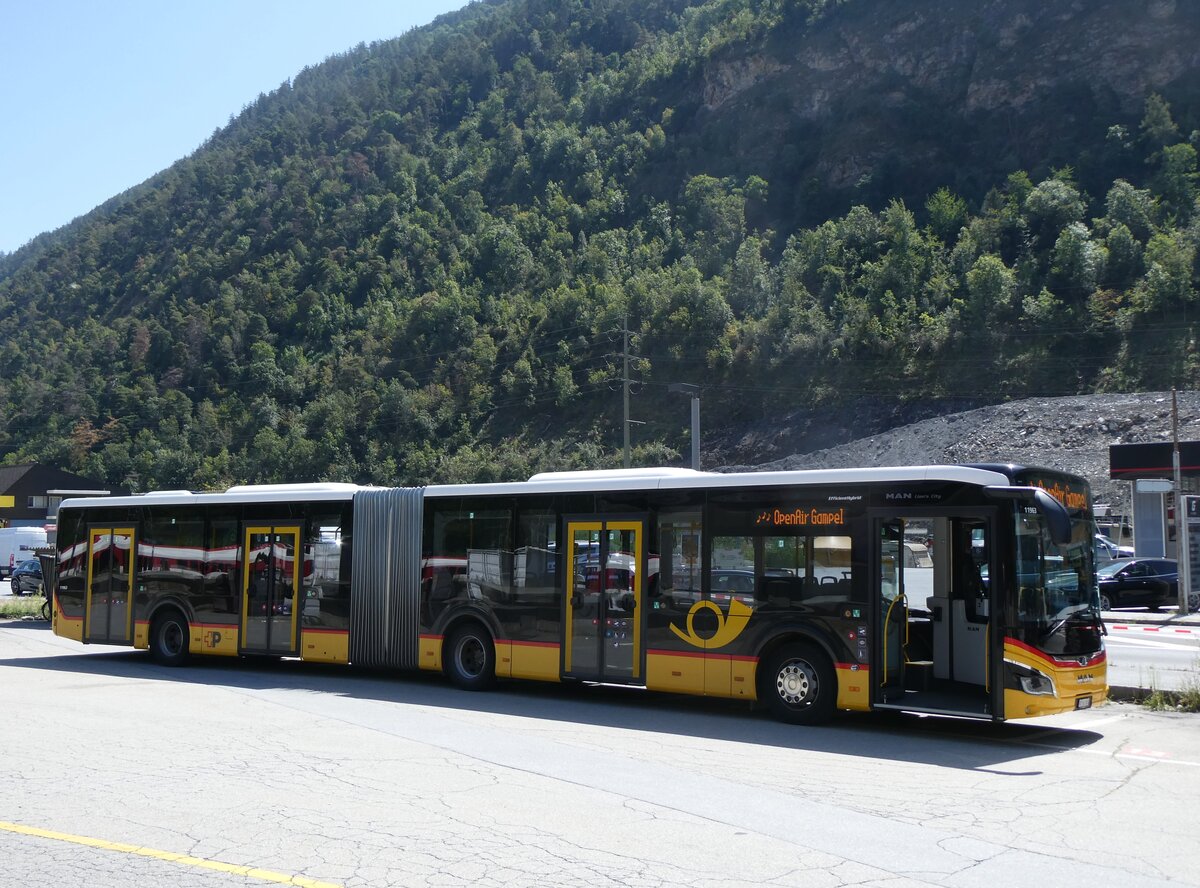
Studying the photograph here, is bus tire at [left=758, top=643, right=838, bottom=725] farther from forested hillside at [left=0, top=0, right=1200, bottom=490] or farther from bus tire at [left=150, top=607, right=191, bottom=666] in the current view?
forested hillside at [left=0, top=0, right=1200, bottom=490]

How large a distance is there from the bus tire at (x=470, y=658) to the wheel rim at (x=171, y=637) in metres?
5.86

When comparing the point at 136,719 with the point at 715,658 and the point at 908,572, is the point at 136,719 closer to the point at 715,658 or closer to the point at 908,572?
the point at 715,658

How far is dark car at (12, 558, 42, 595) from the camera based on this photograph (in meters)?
41.1

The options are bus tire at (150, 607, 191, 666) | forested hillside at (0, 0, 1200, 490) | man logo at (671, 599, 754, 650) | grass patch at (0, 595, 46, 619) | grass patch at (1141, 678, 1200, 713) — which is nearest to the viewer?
man logo at (671, 599, 754, 650)

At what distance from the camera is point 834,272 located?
110 m

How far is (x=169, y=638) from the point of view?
65.0ft

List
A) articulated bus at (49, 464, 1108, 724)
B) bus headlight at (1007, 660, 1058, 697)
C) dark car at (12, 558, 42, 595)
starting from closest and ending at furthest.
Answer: bus headlight at (1007, 660, 1058, 697) < articulated bus at (49, 464, 1108, 724) < dark car at (12, 558, 42, 595)

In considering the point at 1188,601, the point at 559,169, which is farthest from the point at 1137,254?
the point at 559,169

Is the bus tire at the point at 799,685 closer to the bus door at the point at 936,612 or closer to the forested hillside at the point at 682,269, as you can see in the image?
the bus door at the point at 936,612

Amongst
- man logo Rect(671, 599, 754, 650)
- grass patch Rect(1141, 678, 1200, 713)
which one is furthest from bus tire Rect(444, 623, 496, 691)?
grass patch Rect(1141, 678, 1200, 713)

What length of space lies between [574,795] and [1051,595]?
5.81 m

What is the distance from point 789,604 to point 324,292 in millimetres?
139361

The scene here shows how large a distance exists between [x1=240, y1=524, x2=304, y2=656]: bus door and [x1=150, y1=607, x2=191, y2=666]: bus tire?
1556 mm

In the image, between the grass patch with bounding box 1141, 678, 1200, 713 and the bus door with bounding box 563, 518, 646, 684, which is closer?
the grass patch with bounding box 1141, 678, 1200, 713
